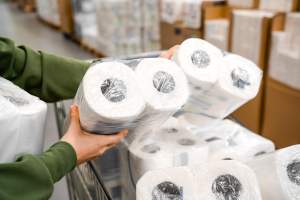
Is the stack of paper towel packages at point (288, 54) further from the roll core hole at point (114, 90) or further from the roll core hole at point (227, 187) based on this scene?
the roll core hole at point (114, 90)

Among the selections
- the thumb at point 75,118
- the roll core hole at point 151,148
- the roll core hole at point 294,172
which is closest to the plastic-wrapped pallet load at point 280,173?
the roll core hole at point 294,172

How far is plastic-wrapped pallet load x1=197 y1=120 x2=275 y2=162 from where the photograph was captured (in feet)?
3.62

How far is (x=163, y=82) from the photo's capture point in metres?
0.80

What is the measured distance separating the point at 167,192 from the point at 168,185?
0.02 meters

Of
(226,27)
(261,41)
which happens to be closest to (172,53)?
(261,41)

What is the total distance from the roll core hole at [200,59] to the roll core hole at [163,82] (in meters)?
0.13

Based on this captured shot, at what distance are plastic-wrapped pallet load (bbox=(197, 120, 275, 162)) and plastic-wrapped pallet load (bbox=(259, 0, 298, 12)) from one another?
4.36 ft

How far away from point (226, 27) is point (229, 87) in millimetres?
1838

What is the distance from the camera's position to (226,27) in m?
2.64

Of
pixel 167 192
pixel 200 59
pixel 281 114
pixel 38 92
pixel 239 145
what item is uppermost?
pixel 200 59

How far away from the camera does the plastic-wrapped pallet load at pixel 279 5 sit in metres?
2.18

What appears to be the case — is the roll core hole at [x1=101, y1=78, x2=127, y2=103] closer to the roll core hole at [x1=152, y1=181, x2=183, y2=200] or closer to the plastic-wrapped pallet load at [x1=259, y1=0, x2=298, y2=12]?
the roll core hole at [x1=152, y1=181, x2=183, y2=200]

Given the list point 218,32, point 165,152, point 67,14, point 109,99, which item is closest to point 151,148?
point 165,152

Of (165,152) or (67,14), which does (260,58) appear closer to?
(165,152)
